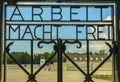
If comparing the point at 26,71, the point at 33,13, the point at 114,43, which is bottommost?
the point at 26,71

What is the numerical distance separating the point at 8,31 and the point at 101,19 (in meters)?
1.54

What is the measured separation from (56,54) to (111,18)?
1.09 m

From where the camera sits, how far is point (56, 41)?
733cm

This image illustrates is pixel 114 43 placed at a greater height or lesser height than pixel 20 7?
lesser

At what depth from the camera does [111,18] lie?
7.42 meters

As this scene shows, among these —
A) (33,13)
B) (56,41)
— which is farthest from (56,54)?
(33,13)

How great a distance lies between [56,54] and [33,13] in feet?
2.52

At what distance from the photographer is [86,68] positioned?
739cm

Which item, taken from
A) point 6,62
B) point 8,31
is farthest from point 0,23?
point 6,62

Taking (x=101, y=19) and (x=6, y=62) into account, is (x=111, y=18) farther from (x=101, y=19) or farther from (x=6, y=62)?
(x=6, y=62)

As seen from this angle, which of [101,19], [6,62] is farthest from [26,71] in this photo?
[101,19]

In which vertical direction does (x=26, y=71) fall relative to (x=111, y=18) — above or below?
below

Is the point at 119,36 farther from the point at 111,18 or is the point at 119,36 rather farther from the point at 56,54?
the point at 56,54

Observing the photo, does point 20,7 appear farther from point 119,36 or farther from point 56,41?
point 119,36
